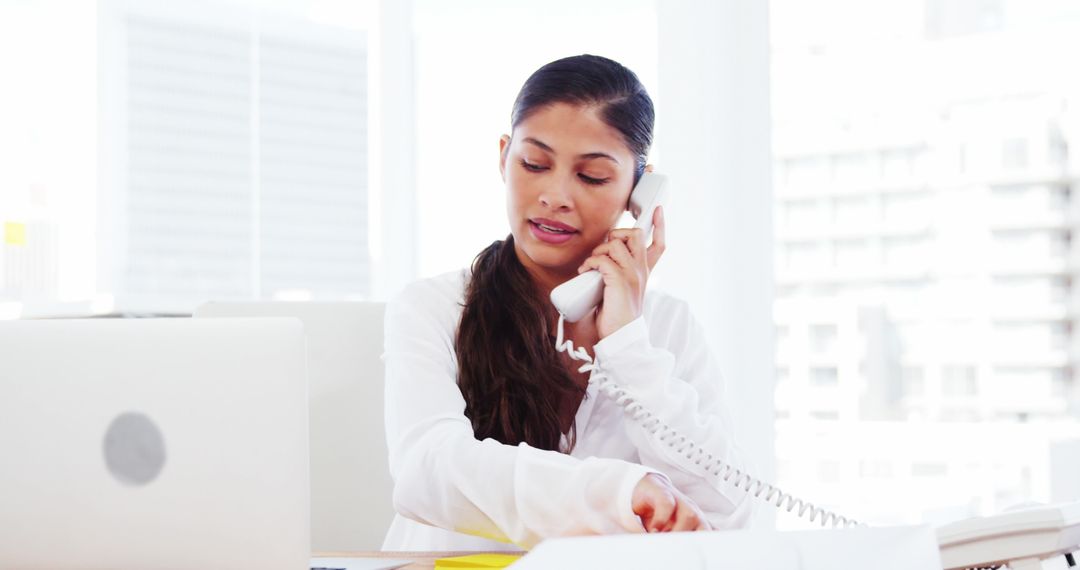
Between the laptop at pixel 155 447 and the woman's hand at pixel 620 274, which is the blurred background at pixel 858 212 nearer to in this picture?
the woman's hand at pixel 620 274

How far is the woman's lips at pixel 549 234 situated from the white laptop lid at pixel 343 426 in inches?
14.3

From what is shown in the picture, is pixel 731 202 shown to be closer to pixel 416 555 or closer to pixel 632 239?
pixel 632 239

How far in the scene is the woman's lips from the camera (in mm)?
1508

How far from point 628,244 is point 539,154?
0.20 meters

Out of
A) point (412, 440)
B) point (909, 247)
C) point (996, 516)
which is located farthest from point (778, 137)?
point (996, 516)

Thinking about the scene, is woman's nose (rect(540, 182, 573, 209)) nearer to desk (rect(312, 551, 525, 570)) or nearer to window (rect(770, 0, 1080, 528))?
desk (rect(312, 551, 525, 570))

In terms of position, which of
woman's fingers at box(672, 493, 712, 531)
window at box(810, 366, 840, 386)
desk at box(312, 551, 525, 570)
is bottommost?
desk at box(312, 551, 525, 570)

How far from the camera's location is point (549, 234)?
1513 mm

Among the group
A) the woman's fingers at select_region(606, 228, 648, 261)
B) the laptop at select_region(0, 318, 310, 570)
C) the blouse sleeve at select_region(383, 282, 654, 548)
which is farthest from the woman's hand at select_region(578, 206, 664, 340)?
the laptop at select_region(0, 318, 310, 570)

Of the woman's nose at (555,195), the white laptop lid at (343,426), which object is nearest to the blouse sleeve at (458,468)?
the white laptop lid at (343,426)

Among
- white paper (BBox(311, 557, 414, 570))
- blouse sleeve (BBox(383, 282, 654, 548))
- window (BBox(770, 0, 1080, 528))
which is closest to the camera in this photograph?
blouse sleeve (BBox(383, 282, 654, 548))

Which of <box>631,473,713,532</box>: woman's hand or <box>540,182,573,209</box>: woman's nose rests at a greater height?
<box>540,182,573,209</box>: woman's nose

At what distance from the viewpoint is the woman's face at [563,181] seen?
1.47 m

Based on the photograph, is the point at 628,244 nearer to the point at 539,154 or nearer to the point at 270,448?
the point at 539,154
